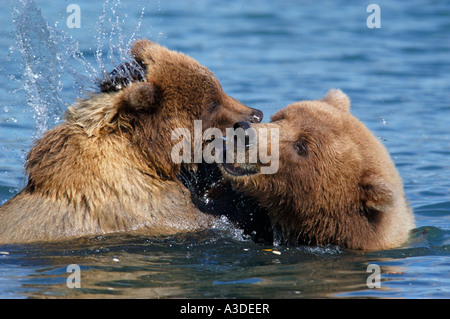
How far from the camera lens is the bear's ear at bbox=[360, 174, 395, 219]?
6.14 metres

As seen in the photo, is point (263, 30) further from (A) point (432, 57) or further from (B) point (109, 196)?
(B) point (109, 196)

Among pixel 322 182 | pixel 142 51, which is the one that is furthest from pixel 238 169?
pixel 142 51

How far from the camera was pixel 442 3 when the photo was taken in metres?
19.9

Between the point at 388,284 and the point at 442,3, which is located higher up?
the point at 442,3

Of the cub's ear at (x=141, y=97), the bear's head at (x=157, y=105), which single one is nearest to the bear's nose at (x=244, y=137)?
the bear's head at (x=157, y=105)

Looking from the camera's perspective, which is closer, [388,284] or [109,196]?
[388,284]

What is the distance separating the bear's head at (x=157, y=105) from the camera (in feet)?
21.6

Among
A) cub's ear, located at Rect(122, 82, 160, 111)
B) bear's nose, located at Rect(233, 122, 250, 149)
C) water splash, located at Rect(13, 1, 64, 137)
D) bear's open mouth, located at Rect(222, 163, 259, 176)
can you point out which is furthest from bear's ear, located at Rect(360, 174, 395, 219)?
water splash, located at Rect(13, 1, 64, 137)

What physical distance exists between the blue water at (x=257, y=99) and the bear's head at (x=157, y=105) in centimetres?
39

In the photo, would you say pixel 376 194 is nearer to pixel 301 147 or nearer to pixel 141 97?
pixel 301 147

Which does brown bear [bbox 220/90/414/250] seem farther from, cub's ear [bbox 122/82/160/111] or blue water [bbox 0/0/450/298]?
cub's ear [bbox 122/82/160/111]

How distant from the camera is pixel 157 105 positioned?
6.67m
